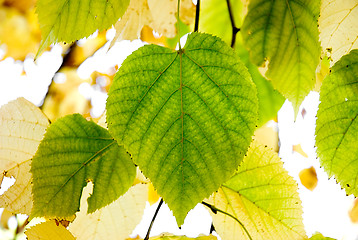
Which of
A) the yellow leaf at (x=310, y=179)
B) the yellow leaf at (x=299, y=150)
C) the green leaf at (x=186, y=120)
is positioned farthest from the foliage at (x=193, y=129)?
the yellow leaf at (x=310, y=179)

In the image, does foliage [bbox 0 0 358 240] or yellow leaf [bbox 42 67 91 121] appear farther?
yellow leaf [bbox 42 67 91 121]

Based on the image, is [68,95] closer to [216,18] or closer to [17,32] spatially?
[17,32]

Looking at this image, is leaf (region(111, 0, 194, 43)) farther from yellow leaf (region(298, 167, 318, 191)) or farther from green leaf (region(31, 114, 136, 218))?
yellow leaf (region(298, 167, 318, 191))

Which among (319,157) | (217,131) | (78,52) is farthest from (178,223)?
(78,52)

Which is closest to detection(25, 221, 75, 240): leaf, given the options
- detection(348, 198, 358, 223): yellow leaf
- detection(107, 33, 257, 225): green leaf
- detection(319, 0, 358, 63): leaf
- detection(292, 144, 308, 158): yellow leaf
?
detection(107, 33, 257, 225): green leaf

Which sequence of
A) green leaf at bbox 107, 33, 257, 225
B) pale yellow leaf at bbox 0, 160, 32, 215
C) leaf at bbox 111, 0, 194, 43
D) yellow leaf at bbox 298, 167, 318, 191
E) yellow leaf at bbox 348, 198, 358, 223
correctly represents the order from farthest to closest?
yellow leaf at bbox 348, 198, 358, 223 < yellow leaf at bbox 298, 167, 318, 191 < leaf at bbox 111, 0, 194, 43 < pale yellow leaf at bbox 0, 160, 32, 215 < green leaf at bbox 107, 33, 257, 225

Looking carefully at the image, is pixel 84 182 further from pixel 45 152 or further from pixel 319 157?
pixel 319 157

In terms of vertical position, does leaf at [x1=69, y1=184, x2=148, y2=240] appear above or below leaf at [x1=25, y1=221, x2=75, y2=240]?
above
